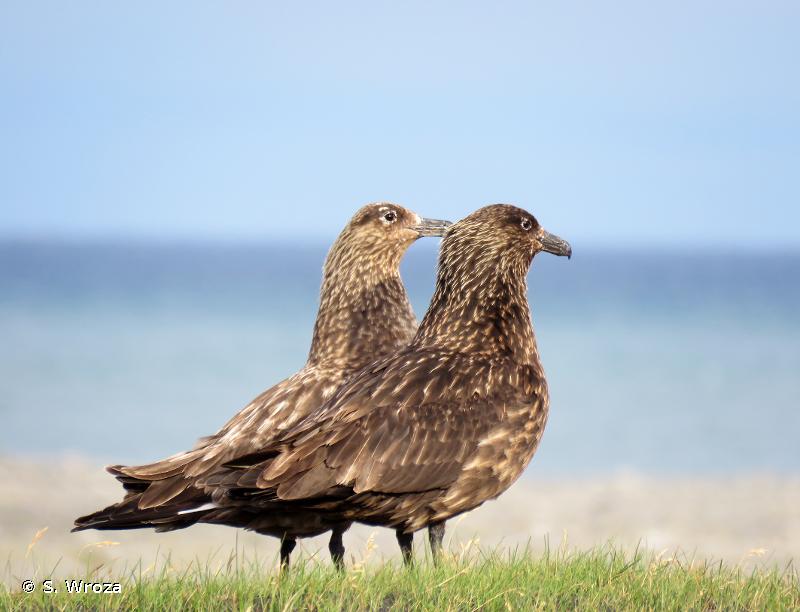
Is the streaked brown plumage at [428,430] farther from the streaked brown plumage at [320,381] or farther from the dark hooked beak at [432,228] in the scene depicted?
the dark hooked beak at [432,228]

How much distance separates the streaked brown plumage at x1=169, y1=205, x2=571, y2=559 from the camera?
21.9 ft

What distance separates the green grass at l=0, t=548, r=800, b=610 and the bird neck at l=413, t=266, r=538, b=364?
4.14 feet

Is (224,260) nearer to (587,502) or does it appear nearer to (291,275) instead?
(291,275)

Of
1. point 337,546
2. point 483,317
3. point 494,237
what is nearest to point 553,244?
point 494,237

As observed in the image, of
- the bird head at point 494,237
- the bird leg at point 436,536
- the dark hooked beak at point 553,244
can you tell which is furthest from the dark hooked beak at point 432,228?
the bird leg at point 436,536

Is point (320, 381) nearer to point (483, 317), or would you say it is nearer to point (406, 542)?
point (483, 317)

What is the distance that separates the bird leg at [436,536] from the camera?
23.0ft

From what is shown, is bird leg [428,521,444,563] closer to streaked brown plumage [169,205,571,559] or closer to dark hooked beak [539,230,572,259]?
streaked brown plumage [169,205,571,559]

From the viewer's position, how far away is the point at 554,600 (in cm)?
628

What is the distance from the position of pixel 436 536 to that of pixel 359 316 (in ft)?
6.38

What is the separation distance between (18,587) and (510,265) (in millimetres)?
3514

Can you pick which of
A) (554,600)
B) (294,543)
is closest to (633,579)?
(554,600)

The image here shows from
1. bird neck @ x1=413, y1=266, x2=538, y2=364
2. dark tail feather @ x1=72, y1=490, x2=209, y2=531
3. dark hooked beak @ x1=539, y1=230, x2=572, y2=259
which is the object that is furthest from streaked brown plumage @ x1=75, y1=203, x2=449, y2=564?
dark hooked beak @ x1=539, y1=230, x2=572, y2=259

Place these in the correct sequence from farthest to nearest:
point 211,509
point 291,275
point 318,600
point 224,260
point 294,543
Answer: point 224,260
point 291,275
point 294,543
point 211,509
point 318,600
